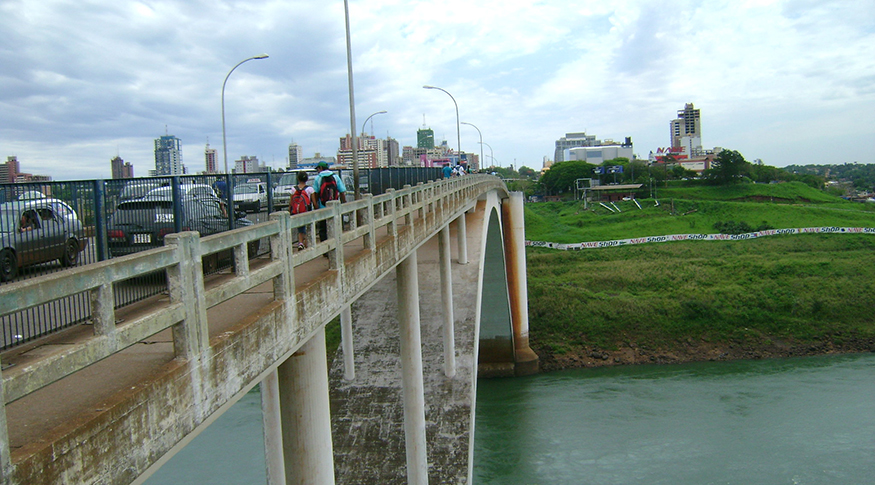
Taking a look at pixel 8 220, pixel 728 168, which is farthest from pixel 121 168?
pixel 728 168

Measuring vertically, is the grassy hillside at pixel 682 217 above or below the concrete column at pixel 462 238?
below

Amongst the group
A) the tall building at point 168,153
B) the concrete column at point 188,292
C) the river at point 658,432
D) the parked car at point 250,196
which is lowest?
the river at point 658,432

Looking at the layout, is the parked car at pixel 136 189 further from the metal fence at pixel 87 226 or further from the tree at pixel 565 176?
the tree at pixel 565 176

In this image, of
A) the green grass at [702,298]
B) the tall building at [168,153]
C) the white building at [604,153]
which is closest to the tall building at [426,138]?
the green grass at [702,298]

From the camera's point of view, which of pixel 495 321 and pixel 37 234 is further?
pixel 495 321

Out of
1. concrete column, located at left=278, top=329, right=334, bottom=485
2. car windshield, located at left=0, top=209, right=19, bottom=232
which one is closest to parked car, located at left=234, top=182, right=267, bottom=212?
concrete column, located at left=278, top=329, right=334, bottom=485

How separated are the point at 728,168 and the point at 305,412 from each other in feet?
326

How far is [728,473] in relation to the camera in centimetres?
2162

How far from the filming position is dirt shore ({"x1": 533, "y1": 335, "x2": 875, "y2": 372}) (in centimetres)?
3603

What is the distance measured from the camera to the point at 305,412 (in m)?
7.37

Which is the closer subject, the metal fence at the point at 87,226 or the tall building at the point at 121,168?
the metal fence at the point at 87,226

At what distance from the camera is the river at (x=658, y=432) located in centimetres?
2164

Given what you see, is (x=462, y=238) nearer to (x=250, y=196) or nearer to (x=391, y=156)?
(x=250, y=196)

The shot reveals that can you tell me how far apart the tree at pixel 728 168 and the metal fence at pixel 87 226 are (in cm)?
9887
